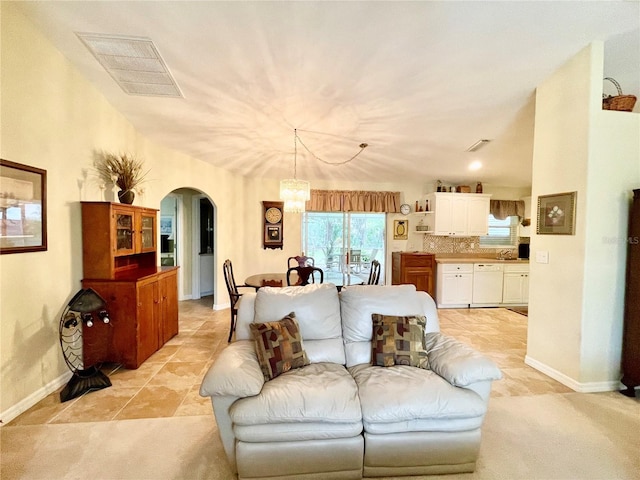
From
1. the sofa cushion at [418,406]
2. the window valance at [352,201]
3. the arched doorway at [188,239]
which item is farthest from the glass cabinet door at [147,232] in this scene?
the sofa cushion at [418,406]

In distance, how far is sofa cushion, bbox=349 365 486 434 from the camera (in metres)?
1.52

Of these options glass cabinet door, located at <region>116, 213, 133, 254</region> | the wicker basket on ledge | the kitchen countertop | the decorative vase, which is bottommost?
the kitchen countertop

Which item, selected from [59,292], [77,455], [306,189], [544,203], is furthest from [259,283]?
[544,203]

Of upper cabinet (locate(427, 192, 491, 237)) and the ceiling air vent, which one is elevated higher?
the ceiling air vent

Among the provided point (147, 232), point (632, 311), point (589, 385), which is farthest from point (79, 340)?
point (632, 311)

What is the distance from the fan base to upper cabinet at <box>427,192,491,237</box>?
5.42 m

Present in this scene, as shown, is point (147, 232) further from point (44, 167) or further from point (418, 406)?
point (418, 406)

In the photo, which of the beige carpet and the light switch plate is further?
the light switch plate

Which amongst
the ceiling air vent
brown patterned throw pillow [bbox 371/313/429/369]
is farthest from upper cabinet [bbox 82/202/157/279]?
brown patterned throw pillow [bbox 371/313/429/369]

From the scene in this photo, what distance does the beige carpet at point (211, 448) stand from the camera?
163 centimetres

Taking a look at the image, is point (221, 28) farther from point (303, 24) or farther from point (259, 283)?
point (259, 283)

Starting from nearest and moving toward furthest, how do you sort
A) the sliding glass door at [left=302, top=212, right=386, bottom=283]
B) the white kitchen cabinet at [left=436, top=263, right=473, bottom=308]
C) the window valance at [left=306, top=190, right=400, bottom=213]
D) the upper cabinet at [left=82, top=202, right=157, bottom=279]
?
1. the upper cabinet at [left=82, top=202, right=157, bottom=279]
2. the white kitchen cabinet at [left=436, top=263, right=473, bottom=308]
3. the window valance at [left=306, top=190, right=400, bottom=213]
4. the sliding glass door at [left=302, top=212, right=386, bottom=283]

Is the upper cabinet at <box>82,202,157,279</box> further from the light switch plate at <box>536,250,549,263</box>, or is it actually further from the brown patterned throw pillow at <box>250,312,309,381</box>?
the light switch plate at <box>536,250,549,263</box>

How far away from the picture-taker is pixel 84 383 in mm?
2443
